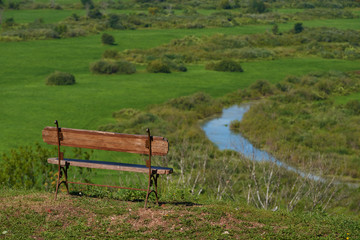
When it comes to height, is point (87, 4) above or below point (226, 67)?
above

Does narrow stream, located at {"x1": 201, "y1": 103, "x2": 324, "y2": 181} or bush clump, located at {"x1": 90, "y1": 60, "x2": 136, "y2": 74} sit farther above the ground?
bush clump, located at {"x1": 90, "y1": 60, "x2": 136, "y2": 74}

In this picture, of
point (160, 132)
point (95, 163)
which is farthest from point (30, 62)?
point (95, 163)

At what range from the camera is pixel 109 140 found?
9.55m

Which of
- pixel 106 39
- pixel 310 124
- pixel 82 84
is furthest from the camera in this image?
pixel 106 39

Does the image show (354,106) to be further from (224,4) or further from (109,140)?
(224,4)

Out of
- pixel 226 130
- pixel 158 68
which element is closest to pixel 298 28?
pixel 158 68

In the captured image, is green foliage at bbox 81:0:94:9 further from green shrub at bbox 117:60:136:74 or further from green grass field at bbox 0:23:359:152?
green shrub at bbox 117:60:136:74

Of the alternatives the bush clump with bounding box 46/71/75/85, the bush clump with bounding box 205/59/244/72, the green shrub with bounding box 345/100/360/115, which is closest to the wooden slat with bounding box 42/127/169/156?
the green shrub with bounding box 345/100/360/115

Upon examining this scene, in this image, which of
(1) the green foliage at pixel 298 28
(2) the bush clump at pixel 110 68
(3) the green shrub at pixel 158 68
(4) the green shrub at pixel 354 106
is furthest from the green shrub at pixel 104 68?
(1) the green foliage at pixel 298 28

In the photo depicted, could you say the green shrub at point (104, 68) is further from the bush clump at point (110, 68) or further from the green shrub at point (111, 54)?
the green shrub at point (111, 54)

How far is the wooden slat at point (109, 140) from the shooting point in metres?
9.21

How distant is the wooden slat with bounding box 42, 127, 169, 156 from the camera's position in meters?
9.21

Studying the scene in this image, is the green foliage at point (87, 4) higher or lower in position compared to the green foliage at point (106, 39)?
higher

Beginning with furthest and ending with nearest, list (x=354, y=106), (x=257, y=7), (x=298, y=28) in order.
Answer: (x=257, y=7)
(x=298, y=28)
(x=354, y=106)
